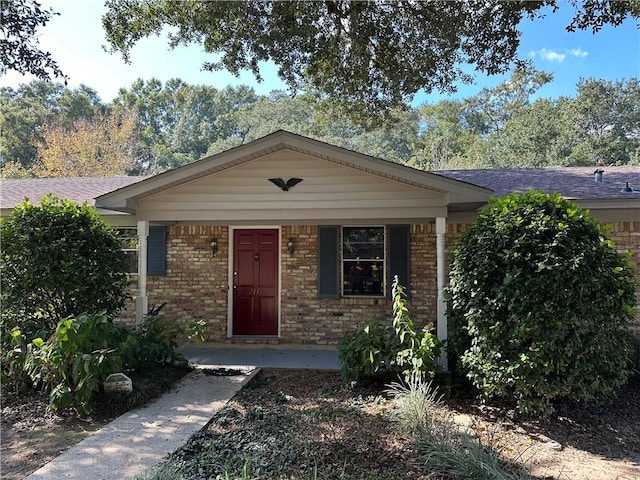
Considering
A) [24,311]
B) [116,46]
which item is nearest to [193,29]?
[116,46]

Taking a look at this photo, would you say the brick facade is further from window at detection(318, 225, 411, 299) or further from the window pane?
the window pane

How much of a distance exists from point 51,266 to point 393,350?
14.2ft

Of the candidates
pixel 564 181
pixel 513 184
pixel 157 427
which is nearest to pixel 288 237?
pixel 513 184

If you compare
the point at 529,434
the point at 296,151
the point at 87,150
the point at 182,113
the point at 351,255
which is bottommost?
the point at 529,434

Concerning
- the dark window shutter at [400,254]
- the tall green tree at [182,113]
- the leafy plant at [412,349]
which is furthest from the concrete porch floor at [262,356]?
the tall green tree at [182,113]

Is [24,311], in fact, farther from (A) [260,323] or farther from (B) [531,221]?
(B) [531,221]

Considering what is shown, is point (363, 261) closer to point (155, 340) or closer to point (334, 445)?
point (155, 340)

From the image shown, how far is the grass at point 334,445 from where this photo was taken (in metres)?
3.06

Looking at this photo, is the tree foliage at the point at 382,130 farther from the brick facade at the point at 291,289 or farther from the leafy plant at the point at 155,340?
the leafy plant at the point at 155,340

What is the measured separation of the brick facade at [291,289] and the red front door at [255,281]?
0.19 meters

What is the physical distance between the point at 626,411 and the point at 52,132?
28.4 m

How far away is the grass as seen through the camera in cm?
306

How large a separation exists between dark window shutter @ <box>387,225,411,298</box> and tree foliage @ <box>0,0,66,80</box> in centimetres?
578

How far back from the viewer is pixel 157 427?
4039 millimetres
